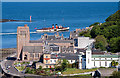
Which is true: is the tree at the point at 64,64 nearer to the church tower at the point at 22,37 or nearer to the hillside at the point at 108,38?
the hillside at the point at 108,38

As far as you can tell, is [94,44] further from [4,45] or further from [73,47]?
[4,45]

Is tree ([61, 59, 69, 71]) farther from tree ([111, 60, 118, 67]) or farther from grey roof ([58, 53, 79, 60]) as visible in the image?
tree ([111, 60, 118, 67])

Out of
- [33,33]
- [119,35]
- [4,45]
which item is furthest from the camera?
[33,33]

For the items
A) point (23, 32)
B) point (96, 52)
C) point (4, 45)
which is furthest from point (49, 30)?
point (96, 52)

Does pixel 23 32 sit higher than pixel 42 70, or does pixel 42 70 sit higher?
pixel 23 32

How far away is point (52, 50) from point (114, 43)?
6.57 metres

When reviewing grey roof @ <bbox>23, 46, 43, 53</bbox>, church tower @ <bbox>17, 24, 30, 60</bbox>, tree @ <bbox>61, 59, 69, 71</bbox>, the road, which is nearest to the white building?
tree @ <bbox>61, 59, 69, 71</bbox>

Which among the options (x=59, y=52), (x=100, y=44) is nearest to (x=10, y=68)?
(x=59, y=52)

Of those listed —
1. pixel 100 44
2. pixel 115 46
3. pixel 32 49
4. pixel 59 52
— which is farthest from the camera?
pixel 100 44

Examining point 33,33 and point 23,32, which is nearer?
point 23,32

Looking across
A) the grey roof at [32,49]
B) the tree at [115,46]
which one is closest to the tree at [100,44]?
the tree at [115,46]

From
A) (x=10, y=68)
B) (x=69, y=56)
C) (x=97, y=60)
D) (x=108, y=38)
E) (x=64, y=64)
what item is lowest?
(x=10, y=68)

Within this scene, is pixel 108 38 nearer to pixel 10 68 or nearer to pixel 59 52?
pixel 59 52

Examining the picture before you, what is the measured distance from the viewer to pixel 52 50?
4006cm
